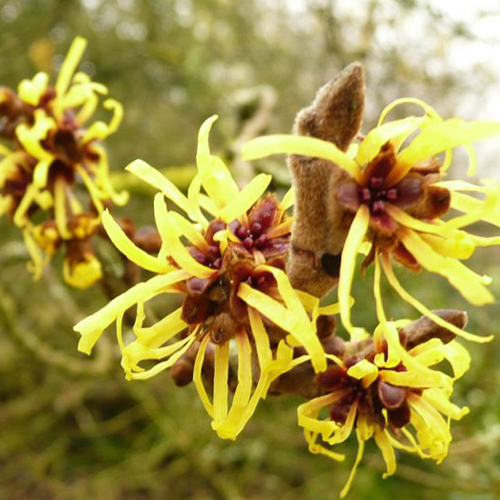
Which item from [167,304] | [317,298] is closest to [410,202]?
[317,298]

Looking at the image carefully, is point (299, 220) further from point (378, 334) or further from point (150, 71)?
point (150, 71)

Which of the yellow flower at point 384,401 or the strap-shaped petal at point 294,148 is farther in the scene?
the yellow flower at point 384,401

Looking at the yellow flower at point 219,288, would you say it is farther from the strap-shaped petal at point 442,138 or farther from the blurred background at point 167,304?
the blurred background at point 167,304

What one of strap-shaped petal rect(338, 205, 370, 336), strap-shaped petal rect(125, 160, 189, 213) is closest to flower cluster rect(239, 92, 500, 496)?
strap-shaped petal rect(338, 205, 370, 336)

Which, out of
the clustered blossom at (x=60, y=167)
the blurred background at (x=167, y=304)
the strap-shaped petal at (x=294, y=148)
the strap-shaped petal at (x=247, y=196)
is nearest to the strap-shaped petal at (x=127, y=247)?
the strap-shaped petal at (x=247, y=196)

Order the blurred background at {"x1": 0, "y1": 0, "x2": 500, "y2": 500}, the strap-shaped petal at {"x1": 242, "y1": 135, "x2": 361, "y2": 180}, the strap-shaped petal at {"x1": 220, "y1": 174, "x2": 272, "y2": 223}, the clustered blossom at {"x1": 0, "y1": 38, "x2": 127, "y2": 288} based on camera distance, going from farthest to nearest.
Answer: the blurred background at {"x1": 0, "y1": 0, "x2": 500, "y2": 500}, the clustered blossom at {"x1": 0, "y1": 38, "x2": 127, "y2": 288}, the strap-shaped petal at {"x1": 220, "y1": 174, "x2": 272, "y2": 223}, the strap-shaped petal at {"x1": 242, "y1": 135, "x2": 361, "y2": 180}

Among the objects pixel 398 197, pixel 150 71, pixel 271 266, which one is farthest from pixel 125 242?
pixel 150 71

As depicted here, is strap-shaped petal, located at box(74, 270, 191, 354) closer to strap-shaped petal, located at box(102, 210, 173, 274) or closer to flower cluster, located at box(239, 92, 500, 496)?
strap-shaped petal, located at box(102, 210, 173, 274)
